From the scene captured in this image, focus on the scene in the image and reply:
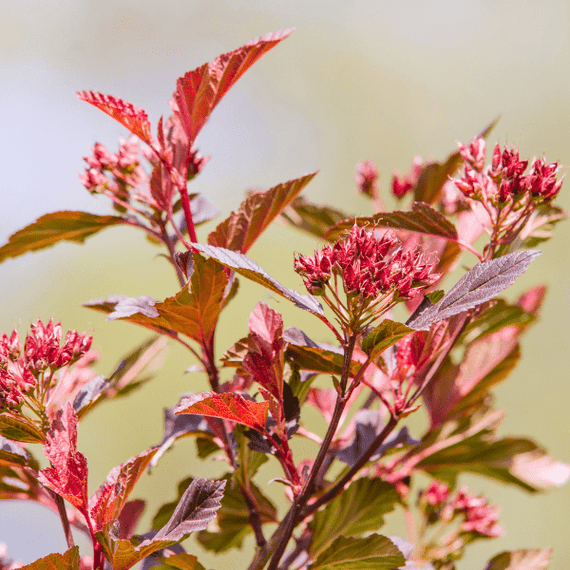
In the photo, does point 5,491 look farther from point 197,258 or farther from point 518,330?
point 518,330

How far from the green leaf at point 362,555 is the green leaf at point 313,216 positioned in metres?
0.40

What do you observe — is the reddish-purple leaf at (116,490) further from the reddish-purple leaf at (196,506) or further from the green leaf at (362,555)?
the green leaf at (362,555)

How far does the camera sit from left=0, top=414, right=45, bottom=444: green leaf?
419 millimetres

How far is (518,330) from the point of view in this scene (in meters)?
0.86

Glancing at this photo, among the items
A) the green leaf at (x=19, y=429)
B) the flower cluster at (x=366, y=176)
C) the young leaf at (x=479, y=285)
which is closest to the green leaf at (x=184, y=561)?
the green leaf at (x=19, y=429)

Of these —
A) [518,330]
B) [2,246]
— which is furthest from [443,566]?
[2,246]

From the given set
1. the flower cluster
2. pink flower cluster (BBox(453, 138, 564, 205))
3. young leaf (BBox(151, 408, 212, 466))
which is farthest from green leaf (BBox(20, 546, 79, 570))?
the flower cluster

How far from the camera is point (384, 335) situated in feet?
1.27

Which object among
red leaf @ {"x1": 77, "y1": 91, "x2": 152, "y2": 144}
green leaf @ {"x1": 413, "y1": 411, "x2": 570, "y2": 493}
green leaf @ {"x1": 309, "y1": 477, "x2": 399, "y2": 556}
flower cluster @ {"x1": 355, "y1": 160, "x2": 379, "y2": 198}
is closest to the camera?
red leaf @ {"x1": 77, "y1": 91, "x2": 152, "y2": 144}

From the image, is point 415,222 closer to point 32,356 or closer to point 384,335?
point 384,335

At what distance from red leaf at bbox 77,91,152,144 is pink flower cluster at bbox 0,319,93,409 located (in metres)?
0.19

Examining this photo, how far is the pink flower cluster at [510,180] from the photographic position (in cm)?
48

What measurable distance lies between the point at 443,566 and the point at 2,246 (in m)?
0.62

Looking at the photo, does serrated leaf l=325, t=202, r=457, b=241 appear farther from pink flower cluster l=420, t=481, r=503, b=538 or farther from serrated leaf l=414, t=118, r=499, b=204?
pink flower cluster l=420, t=481, r=503, b=538
